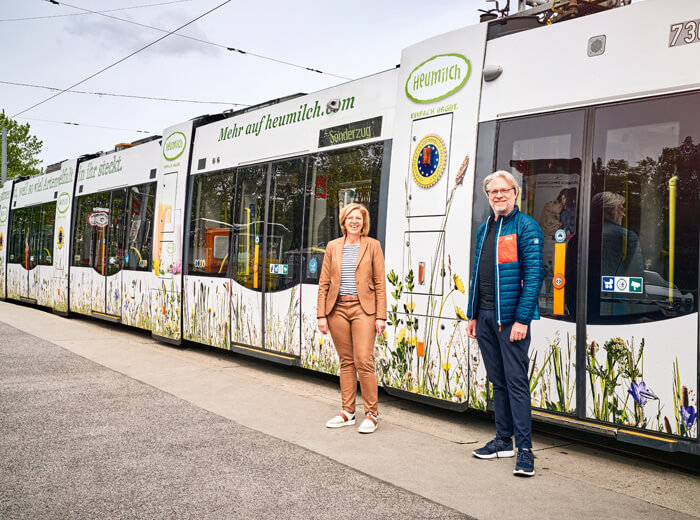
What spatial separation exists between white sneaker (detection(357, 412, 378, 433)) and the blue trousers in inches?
45.3

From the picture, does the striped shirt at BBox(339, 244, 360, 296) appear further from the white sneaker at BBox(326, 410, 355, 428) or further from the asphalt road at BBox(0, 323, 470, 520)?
the asphalt road at BBox(0, 323, 470, 520)

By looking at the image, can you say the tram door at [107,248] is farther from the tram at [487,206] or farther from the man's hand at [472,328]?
the man's hand at [472,328]

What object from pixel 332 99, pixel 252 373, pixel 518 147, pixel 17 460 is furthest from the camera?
pixel 252 373

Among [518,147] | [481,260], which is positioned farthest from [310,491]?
[518,147]

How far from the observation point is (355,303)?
5.73 m

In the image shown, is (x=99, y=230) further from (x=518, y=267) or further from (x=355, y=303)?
(x=518, y=267)

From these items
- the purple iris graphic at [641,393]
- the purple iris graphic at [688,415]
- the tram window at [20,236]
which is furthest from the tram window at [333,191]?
the tram window at [20,236]

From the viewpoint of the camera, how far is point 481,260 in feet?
15.9

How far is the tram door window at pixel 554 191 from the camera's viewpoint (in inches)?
195

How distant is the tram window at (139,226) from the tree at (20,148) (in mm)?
35909

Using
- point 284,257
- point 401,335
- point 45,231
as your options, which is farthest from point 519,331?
point 45,231

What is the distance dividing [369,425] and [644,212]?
2.70 metres

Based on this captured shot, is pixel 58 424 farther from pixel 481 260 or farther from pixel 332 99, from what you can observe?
pixel 332 99

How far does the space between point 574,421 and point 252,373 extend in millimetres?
4886
